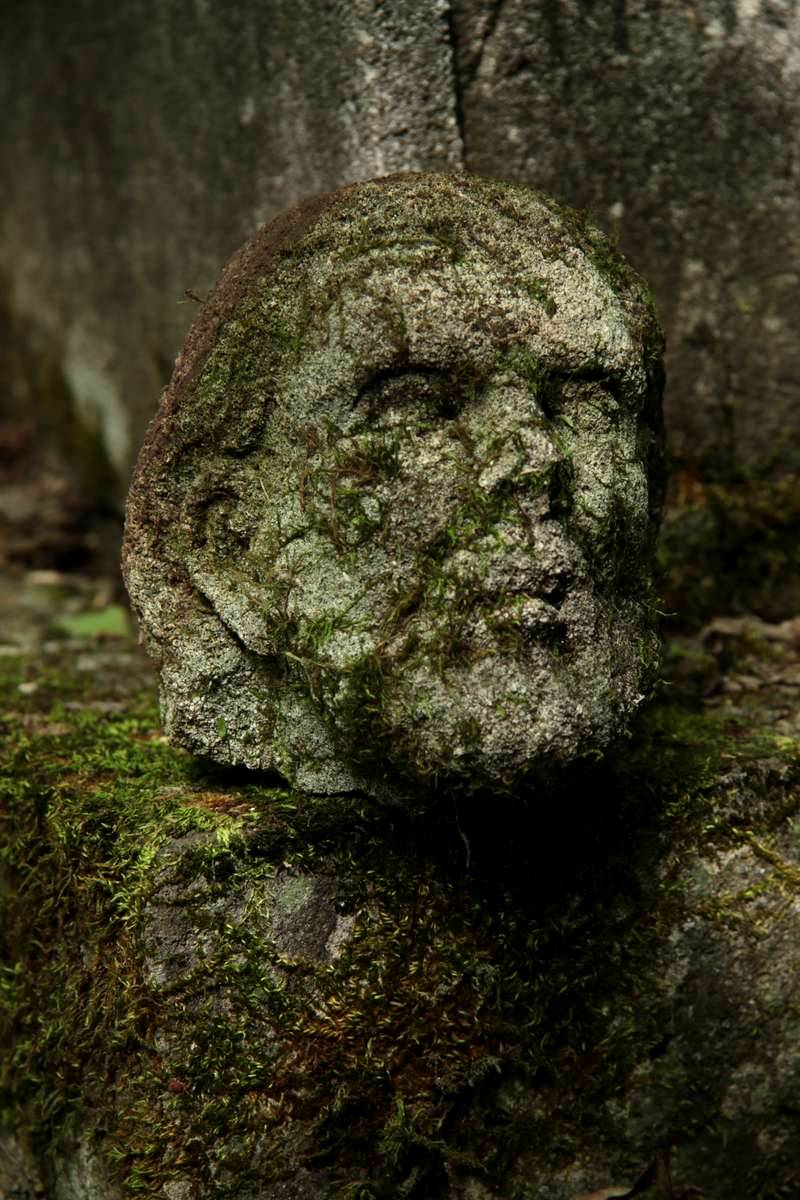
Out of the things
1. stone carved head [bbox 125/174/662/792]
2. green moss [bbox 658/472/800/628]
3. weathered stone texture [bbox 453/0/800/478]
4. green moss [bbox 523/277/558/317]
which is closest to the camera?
stone carved head [bbox 125/174/662/792]

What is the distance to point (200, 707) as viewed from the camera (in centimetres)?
231

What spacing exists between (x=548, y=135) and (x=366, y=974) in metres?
2.00

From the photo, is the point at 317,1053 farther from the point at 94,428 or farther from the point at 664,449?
the point at 94,428

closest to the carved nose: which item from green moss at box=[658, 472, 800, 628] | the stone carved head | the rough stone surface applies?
the stone carved head

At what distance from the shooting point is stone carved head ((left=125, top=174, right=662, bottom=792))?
2.02m

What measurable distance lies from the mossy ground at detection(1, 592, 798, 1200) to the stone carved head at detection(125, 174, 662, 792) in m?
0.19

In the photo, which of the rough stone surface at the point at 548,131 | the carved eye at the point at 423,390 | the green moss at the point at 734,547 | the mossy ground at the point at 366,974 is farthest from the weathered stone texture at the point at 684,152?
the mossy ground at the point at 366,974

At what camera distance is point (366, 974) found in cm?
222

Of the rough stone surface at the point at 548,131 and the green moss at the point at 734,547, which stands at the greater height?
the rough stone surface at the point at 548,131

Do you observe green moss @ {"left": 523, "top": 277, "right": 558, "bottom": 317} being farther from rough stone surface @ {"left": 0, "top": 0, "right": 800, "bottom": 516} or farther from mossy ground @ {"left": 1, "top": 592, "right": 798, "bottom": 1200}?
mossy ground @ {"left": 1, "top": 592, "right": 798, "bottom": 1200}

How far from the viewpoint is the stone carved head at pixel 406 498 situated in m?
2.02

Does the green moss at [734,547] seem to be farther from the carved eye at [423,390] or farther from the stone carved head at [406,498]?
the carved eye at [423,390]

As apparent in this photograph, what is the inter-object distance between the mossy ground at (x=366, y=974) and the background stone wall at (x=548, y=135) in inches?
42.4

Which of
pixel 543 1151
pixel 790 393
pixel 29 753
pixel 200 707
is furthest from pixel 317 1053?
pixel 790 393
